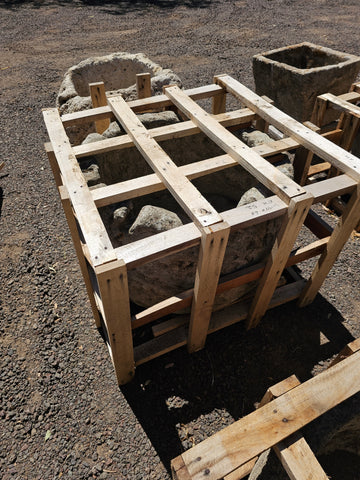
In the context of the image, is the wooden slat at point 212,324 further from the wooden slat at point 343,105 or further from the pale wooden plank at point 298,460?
the wooden slat at point 343,105

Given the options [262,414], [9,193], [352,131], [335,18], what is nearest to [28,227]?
[9,193]

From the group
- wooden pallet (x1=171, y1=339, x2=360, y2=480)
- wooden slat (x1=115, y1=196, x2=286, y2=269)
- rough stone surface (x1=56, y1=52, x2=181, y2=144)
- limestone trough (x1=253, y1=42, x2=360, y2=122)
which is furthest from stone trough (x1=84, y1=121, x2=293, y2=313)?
limestone trough (x1=253, y1=42, x2=360, y2=122)

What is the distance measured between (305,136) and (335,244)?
92cm

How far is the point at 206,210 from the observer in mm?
2119

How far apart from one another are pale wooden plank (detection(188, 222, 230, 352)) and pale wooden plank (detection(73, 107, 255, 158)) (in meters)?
1.20

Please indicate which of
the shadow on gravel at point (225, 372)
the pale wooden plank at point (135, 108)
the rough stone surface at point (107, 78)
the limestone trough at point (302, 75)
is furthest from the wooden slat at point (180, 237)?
the limestone trough at point (302, 75)

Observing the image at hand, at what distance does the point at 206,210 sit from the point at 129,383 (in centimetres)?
175

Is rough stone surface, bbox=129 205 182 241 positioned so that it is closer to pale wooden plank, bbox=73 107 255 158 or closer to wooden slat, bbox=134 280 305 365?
pale wooden plank, bbox=73 107 255 158

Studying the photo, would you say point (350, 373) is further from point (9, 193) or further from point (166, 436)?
point (9, 193)

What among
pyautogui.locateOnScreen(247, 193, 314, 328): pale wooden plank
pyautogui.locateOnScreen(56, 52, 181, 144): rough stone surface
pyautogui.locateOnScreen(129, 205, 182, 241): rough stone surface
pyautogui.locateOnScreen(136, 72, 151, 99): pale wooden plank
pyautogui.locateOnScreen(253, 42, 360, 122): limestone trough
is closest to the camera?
pyautogui.locateOnScreen(247, 193, 314, 328): pale wooden plank

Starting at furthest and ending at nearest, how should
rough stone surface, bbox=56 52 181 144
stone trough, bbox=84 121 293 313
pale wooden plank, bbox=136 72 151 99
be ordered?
rough stone surface, bbox=56 52 181 144
pale wooden plank, bbox=136 72 151 99
stone trough, bbox=84 121 293 313

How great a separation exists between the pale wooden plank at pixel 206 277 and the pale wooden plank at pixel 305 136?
1.14 meters

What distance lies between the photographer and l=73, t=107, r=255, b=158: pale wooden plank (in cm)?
272

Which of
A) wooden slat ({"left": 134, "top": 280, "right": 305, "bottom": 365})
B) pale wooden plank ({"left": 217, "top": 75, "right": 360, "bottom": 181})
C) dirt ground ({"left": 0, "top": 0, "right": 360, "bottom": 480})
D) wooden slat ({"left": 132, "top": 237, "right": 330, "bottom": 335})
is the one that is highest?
pale wooden plank ({"left": 217, "top": 75, "right": 360, "bottom": 181})
